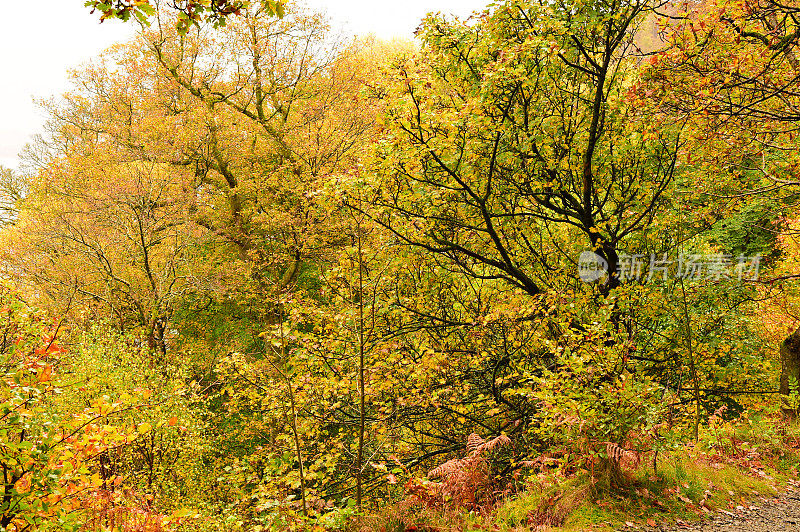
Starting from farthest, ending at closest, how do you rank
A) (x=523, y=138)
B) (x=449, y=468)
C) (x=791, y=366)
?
(x=791, y=366) < (x=523, y=138) < (x=449, y=468)

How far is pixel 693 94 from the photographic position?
659 cm

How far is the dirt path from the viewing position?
196 inches

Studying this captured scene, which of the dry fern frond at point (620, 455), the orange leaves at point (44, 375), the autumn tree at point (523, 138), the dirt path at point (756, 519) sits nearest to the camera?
the orange leaves at point (44, 375)

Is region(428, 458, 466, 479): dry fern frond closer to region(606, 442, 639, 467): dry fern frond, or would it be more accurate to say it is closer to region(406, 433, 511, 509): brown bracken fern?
region(406, 433, 511, 509): brown bracken fern

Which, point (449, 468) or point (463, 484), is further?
point (463, 484)

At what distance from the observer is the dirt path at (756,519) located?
4973 mm

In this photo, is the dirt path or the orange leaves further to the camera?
the dirt path

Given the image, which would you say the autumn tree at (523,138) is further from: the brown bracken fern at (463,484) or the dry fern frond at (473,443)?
the brown bracken fern at (463,484)

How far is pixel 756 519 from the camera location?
→ 5324 millimetres

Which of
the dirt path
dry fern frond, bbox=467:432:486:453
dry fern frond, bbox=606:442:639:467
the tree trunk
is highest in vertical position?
the tree trunk

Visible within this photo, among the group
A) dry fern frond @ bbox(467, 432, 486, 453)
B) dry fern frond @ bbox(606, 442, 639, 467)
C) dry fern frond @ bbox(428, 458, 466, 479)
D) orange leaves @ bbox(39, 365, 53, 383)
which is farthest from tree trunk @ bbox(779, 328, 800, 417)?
orange leaves @ bbox(39, 365, 53, 383)

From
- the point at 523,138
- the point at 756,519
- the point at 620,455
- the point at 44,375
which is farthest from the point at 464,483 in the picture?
the point at 523,138

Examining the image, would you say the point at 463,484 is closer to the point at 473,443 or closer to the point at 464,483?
the point at 464,483

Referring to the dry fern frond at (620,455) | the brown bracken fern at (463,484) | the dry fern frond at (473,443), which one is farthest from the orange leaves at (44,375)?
the dry fern frond at (620,455)
